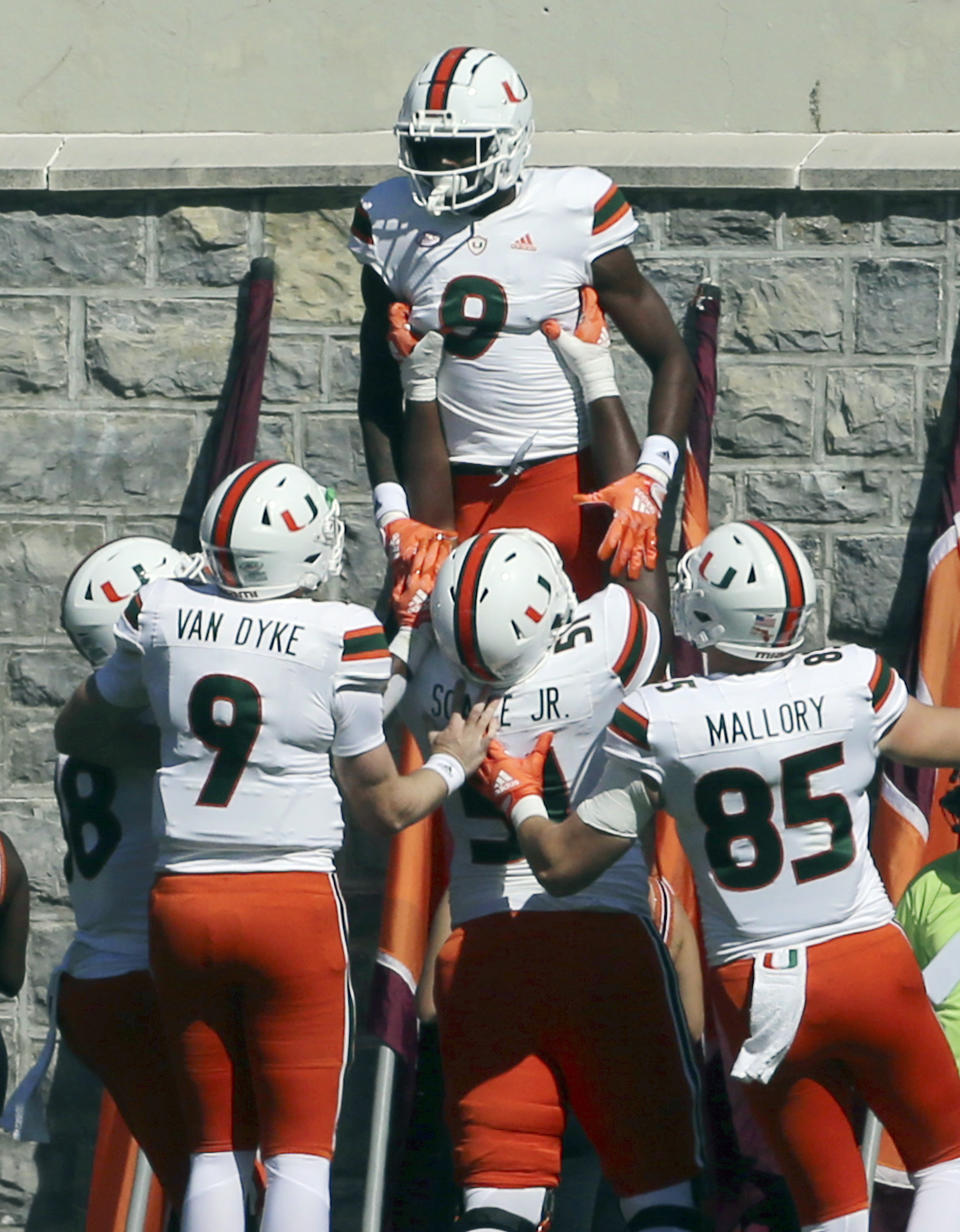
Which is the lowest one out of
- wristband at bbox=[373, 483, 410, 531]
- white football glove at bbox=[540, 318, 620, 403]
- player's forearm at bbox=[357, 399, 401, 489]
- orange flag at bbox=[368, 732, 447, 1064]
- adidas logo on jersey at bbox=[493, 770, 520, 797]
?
orange flag at bbox=[368, 732, 447, 1064]

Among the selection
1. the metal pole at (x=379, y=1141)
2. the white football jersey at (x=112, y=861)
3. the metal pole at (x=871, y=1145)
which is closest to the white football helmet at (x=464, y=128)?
the white football jersey at (x=112, y=861)

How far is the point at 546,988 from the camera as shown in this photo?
4.09 meters

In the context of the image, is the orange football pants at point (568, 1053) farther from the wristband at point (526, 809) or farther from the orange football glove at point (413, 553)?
the orange football glove at point (413, 553)

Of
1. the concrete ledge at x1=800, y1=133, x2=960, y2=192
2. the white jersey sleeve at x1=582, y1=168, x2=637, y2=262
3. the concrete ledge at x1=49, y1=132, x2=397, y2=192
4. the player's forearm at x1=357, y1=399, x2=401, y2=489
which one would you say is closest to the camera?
the white jersey sleeve at x1=582, y1=168, x2=637, y2=262

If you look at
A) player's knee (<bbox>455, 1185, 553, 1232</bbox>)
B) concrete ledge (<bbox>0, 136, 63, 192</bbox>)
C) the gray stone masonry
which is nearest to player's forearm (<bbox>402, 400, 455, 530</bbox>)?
the gray stone masonry

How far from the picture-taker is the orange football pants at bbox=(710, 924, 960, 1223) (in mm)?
3957

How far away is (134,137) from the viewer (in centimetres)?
585

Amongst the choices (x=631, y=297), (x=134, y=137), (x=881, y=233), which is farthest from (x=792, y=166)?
(x=134, y=137)

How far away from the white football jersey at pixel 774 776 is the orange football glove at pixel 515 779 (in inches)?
9.2

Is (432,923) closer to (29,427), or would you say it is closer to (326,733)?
(326,733)

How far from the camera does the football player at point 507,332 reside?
4.89 meters

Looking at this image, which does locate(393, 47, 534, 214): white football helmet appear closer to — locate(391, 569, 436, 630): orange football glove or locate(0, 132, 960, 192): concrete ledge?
locate(0, 132, 960, 192): concrete ledge

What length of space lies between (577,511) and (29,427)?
164 centimetres

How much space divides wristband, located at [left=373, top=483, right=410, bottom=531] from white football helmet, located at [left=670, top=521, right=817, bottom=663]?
1.06 metres
